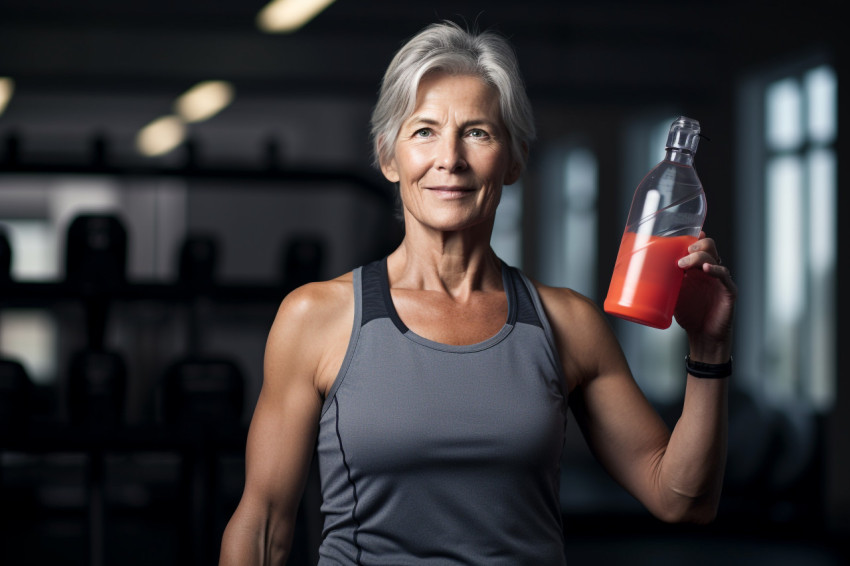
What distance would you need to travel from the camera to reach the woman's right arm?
1.10 m

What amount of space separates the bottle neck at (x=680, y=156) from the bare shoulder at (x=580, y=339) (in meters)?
0.20

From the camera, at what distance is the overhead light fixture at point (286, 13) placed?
14.3ft

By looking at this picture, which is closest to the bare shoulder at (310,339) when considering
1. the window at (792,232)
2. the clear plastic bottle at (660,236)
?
the clear plastic bottle at (660,236)

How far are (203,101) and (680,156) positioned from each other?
20.5 feet

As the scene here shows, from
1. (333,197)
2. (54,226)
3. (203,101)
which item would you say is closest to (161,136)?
(203,101)

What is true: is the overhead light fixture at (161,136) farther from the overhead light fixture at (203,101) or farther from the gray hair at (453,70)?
the gray hair at (453,70)

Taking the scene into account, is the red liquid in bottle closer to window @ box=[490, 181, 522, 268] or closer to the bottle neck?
the bottle neck

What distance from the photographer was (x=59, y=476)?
19.6 ft

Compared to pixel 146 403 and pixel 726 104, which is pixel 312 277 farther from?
pixel 726 104

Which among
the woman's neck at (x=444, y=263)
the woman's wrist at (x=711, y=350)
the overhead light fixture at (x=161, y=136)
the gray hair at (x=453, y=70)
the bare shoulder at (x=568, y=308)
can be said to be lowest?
the woman's wrist at (x=711, y=350)

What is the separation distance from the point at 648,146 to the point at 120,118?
442 cm

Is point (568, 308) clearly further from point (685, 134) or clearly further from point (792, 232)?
point (792, 232)

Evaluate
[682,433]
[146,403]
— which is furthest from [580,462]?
[682,433]

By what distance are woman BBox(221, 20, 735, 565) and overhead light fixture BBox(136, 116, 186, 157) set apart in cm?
632
